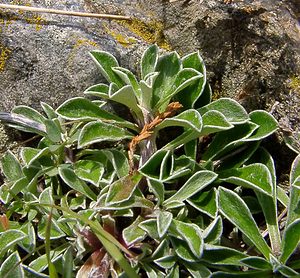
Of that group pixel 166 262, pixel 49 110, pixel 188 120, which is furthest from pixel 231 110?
pixel 49 110

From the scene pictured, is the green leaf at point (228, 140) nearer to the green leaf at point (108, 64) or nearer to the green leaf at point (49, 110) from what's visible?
the green leaf at point (108, 64)

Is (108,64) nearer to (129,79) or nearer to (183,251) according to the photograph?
(129,79)

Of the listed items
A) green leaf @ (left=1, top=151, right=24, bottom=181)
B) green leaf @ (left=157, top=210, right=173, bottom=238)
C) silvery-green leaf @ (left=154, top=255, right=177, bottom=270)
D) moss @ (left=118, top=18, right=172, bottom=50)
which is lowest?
silvery-green leaf @ (left=154, top=255, right=177, bottom=270)

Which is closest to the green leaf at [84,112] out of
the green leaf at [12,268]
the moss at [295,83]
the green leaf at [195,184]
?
the green leaf at [195,184]

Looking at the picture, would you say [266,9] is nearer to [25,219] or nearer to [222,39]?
[222,39]

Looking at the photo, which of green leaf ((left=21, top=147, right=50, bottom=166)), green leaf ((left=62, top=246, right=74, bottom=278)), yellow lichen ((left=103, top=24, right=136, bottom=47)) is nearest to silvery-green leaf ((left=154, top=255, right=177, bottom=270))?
green leaf ((left=62, top=246, right=74, bottom=278))

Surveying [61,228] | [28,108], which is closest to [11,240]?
[61,228]

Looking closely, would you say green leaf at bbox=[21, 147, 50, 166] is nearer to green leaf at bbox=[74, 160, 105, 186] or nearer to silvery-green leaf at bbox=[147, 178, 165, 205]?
green leaf at bbox=[74, 160, 105, 186]
